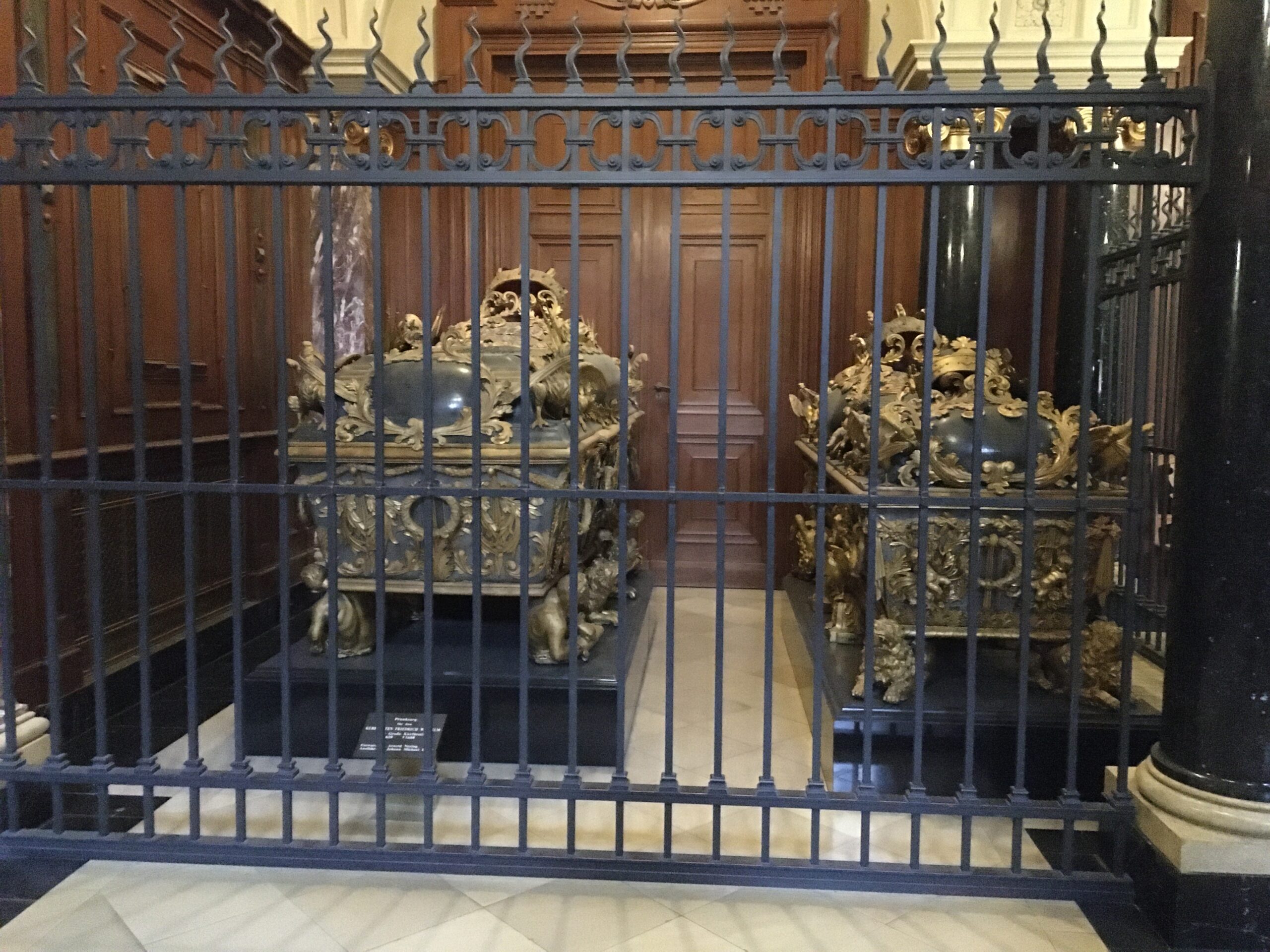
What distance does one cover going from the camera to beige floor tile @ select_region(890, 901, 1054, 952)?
1.94 m

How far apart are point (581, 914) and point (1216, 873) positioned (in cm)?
135

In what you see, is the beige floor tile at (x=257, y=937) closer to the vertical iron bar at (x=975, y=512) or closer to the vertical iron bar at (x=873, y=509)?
the vertical iron bar at (x=873, y=509)

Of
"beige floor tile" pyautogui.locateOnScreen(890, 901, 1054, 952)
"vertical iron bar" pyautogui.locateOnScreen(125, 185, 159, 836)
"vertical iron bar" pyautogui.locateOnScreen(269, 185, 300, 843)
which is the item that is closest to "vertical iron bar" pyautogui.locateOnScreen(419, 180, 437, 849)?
"vertical iron bar" pyautogui.locateOnScreen(269, 185, 300, 843)

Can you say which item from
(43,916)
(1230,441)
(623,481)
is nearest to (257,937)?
(43,916)

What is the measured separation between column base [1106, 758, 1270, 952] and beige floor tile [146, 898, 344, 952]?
177cm

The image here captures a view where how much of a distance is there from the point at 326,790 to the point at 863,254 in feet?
13.1

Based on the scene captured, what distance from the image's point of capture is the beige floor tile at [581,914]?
1.96m

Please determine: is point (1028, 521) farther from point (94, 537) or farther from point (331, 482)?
point (94, 537)

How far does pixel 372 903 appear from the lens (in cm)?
211

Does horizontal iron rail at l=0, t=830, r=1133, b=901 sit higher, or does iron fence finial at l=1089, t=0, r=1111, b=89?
iron fence finial at l=1089, t=0, r=1111, b=89

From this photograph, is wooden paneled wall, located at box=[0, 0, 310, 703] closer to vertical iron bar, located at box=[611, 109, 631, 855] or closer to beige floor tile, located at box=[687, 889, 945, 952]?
vertical iron bar, located at box=[611, 109, 631, 855]

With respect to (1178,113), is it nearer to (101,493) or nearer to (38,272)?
(38,272)

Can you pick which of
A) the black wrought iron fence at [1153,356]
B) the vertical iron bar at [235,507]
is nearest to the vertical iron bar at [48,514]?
the vertical iron bar at [235,507]

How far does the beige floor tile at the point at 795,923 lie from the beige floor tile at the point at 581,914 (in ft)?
0.41
